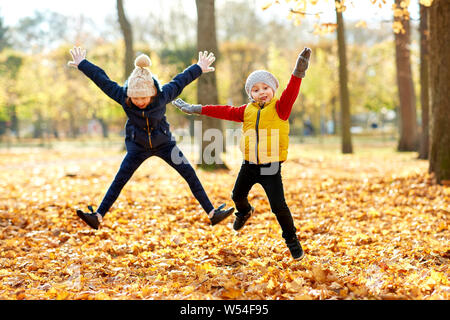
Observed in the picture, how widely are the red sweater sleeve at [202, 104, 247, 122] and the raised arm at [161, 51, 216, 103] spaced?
32 cm

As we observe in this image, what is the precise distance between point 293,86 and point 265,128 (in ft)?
1.49

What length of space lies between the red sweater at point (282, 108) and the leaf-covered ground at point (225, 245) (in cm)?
146

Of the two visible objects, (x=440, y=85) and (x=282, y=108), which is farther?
(x=440, y=85)

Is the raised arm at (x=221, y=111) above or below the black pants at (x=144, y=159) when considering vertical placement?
above

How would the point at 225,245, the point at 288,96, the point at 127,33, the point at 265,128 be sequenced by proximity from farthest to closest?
the point at 127,33
the point at 225,245
the point at 265,128
the point at 288,96

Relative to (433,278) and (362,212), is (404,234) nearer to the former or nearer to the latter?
(362,212)

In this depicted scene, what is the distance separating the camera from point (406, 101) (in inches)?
707

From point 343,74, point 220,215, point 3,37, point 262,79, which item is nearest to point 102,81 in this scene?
point 262,79

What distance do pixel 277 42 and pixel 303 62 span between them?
4783 centimetres

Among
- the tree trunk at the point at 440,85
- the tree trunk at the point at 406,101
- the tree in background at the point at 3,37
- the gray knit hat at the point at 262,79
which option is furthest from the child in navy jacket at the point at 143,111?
the tree in background at the point at 3,37

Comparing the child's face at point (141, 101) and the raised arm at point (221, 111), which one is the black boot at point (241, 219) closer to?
the raised arm at point (221, 111)

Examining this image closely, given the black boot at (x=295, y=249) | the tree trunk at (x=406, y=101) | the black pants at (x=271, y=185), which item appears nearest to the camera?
the black pants at (x=271, y=185)

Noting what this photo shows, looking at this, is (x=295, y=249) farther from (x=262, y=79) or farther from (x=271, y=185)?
(x=262, y=79)

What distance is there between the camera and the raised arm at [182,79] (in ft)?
14.6
